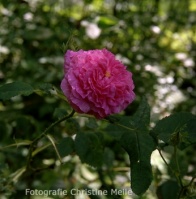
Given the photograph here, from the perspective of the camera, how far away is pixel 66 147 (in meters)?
1.00

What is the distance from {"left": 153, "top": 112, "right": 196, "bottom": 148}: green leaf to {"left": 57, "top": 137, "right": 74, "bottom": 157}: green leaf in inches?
10.8

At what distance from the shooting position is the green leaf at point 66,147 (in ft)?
3.25

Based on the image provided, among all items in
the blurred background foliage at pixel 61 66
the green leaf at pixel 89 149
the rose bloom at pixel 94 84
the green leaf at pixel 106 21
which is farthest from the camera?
the green leaf at pixel 106 21

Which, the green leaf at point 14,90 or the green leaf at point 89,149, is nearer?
the green leaf at point 14,90

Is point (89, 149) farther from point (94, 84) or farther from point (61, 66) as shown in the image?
point (61, 66)

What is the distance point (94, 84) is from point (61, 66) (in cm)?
95

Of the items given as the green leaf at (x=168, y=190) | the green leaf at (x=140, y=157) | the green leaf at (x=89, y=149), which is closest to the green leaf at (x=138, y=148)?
the green leaf at (x=140, y=157)

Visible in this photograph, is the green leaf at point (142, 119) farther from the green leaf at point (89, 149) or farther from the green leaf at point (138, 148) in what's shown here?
the green leaf at point (89, 149)

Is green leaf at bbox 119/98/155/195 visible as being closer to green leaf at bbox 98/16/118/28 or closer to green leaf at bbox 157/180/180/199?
green leaf at bbox 157/180/180/199

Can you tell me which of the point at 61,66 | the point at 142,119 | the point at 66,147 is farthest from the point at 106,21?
the point at 142,119

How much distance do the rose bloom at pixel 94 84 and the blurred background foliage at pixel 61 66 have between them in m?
0.24

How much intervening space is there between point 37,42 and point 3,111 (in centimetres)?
49

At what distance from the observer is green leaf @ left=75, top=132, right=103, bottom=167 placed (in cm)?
97

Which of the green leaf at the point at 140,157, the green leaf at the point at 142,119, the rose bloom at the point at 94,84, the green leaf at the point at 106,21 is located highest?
the rose bloom at the point at 94,84
